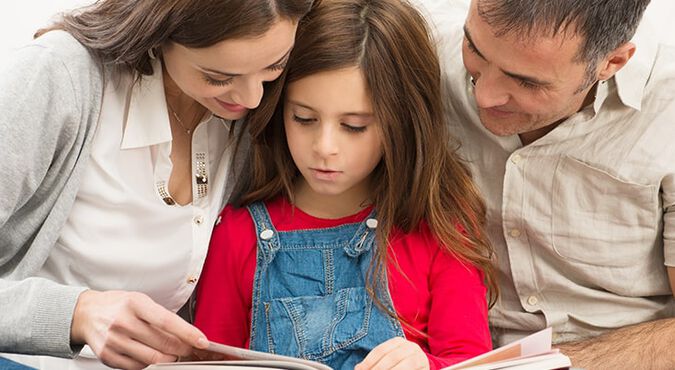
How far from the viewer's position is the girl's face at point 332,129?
1.54 meters

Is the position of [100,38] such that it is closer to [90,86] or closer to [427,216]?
[90,86]

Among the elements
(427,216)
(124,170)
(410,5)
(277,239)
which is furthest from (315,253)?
(410,5)

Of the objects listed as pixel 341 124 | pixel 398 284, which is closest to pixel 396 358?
pixel 398 284

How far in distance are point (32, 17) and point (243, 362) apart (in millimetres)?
1213

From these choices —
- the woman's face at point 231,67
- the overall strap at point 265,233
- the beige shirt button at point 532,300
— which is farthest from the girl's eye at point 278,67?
the beige shirt button at point 532,300

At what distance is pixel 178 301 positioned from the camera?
171cm

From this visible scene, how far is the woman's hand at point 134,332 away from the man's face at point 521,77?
63 centimetres

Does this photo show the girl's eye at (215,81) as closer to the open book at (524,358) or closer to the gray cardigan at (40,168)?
the gray cardigan at (40,168)

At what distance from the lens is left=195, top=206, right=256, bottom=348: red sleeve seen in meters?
1.68

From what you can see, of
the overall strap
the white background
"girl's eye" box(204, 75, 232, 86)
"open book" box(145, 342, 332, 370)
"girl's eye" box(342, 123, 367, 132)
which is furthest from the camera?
the white background

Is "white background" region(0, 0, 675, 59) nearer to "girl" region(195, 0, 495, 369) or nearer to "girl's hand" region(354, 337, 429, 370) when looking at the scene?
"girl" region(195, 0, 495, 369)

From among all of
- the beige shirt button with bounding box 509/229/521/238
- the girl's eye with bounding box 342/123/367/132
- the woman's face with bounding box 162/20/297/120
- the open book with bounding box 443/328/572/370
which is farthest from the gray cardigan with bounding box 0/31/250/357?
the beige shirt button with bounding box 509/229/521/238

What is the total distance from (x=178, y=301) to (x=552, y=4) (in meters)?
0.80

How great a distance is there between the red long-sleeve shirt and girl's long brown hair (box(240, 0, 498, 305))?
3cm
